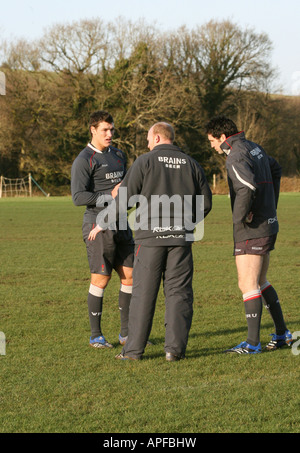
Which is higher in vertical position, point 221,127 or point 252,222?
point 221,127

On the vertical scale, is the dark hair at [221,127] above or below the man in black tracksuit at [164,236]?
above

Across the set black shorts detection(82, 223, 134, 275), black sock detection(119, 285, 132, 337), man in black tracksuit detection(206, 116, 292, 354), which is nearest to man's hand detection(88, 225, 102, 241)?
black shorts detection(82, 223, 134, 275)

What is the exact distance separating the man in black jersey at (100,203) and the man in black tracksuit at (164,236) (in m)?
0.65

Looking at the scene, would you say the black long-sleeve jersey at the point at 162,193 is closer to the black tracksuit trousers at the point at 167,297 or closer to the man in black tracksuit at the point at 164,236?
the man in black tracksuit at the point at 164,236

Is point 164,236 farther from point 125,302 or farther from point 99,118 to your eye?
point 99,118

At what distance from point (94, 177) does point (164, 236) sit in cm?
121

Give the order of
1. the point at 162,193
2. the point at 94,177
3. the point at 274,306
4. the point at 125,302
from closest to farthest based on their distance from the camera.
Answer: the point at 162,193 → the point at 274,306 → the point at 94,177 → the point at 125,302

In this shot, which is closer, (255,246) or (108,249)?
(255,246)

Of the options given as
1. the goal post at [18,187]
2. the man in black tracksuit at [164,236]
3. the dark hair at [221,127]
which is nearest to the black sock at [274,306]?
the man in black tracksuit at [164,236]

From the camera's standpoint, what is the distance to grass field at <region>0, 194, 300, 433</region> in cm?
416

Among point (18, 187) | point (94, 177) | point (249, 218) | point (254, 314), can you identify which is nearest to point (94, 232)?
point (94, 177)

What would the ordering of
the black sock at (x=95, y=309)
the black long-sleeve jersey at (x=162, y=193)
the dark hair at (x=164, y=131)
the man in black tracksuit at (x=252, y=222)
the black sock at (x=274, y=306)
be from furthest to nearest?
the black sock at (x=95, y=309) < the black sock at (x=274, y=306) < the man in black tracksuit at (x=252, y=222) < the dark hair at (x=164, y=131) < the black long-sleeve jersey at (x=162, y=193)

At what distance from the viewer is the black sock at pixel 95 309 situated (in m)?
6.33

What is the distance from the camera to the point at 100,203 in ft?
20.8
